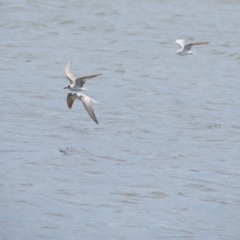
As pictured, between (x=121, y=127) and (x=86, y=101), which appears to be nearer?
(x=86, y=101)

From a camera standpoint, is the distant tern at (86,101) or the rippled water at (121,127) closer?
the rippled water at (121,127)

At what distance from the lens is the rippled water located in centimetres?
1117

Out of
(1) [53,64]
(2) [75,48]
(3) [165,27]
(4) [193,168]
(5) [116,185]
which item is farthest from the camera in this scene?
(3) [165,27]

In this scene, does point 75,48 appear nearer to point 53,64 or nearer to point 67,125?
point 53,64

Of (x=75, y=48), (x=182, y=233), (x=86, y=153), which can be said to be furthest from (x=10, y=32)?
(x=182, y=233)

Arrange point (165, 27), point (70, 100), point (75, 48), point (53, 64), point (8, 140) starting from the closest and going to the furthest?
point (8, 140)
point (70, 100)
point (53, 64)
point (75, 48)
point (165, 27)

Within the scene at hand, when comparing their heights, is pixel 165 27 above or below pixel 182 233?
above

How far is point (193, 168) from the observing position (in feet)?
43.8

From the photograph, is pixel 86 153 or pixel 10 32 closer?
pixel 86 153

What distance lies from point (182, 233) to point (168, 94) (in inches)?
306

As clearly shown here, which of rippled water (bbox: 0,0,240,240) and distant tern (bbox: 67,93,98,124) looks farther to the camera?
distant tern (bbox: 67,93,98,124)

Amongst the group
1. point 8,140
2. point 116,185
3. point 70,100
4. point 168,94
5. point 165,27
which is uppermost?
point 165,27

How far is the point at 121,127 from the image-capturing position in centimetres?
1554

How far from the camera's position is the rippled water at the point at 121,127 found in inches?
440
